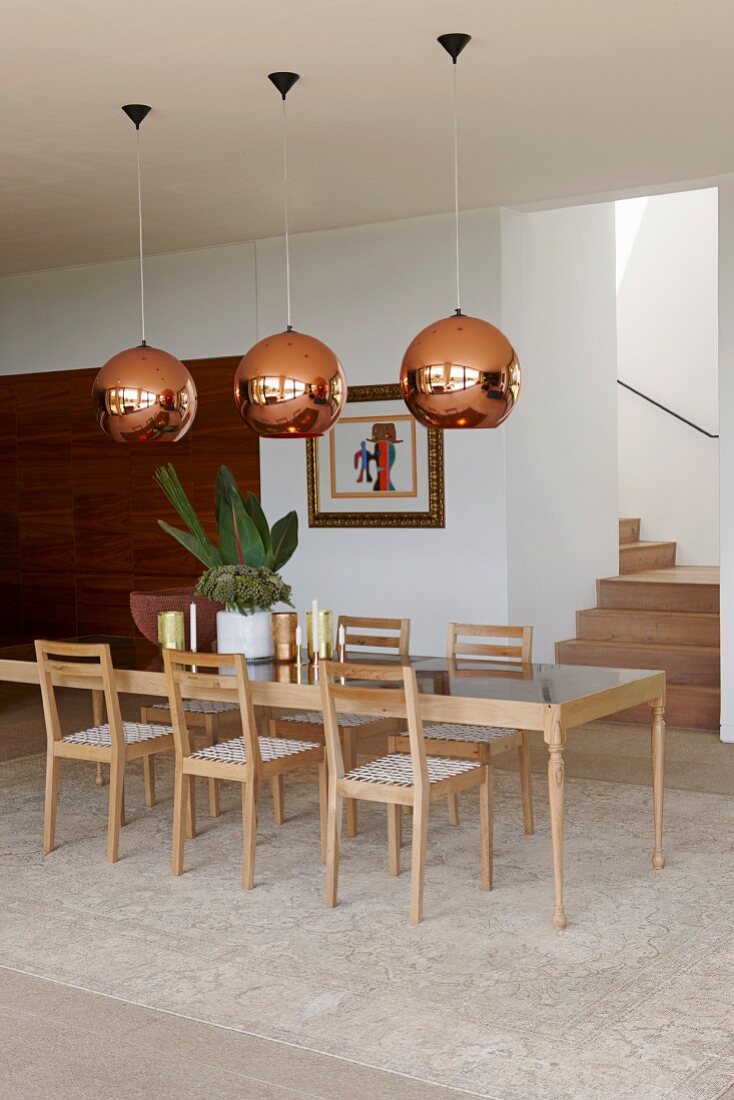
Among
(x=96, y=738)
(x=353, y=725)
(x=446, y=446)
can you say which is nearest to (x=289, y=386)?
(x=353, y=725)

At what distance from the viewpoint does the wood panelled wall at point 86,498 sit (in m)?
7.92

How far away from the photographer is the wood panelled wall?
7922 millimetres

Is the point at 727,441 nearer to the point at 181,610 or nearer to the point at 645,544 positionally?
the point at 645,544

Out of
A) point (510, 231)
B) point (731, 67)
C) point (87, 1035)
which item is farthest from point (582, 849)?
point (510, 231)

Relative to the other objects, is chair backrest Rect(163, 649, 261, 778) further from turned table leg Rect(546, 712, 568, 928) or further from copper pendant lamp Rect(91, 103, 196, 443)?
turned table leg Rect(546, 712, 568, 928)

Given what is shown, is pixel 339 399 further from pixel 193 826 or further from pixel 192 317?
pixel 192 317

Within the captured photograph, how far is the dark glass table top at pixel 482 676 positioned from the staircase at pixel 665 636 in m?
2.39

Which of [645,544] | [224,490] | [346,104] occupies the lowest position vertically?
[645,544]

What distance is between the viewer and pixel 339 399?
4.15 meters

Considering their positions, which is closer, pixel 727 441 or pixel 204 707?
pixel 204 707

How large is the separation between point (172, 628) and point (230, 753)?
2.21ft

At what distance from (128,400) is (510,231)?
3216 millimetres

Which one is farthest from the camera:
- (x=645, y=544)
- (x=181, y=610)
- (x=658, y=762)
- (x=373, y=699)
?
(x=645, y=544)

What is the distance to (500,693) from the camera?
3.91m
